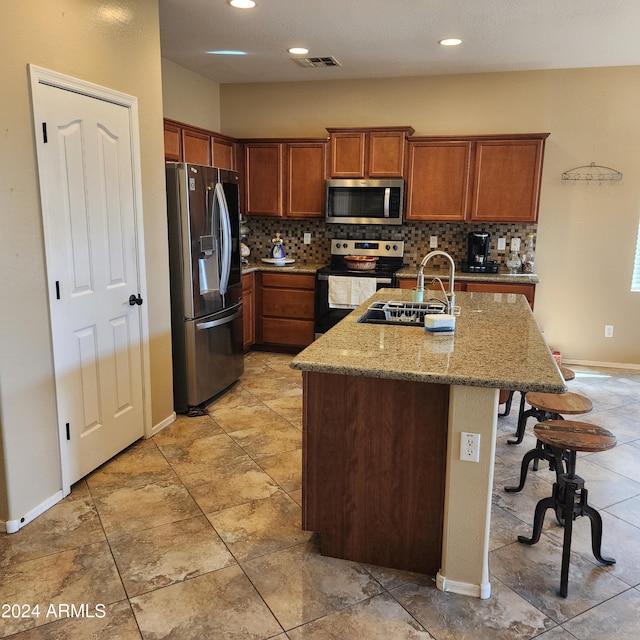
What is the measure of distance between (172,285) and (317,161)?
2.31 m

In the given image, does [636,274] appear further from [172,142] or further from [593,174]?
[172,142]

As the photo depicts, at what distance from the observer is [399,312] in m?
3.16

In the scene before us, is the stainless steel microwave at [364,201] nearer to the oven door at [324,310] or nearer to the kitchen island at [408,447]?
the oven door at [324,310]

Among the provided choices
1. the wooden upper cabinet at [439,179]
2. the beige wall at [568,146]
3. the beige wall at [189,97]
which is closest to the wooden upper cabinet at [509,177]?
the wooden upper cabinet at [439,179]

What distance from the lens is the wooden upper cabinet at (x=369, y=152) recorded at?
201 inches

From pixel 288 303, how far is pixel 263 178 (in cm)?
130

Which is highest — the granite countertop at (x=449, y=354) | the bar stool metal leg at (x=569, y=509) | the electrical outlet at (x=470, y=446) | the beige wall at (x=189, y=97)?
the beige wall at (x=189, y=97)

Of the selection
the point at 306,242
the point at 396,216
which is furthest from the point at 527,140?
the point at 306,242

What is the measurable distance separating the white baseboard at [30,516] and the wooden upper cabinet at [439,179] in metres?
3.81

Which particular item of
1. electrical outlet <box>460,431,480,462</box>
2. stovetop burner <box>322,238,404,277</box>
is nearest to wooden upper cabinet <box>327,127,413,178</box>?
stovetop burner <box>322,238,404,277</box>

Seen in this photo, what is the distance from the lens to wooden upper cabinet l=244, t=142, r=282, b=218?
5500 millimetres

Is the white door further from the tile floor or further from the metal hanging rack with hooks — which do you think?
the metal hanging rack with hooks

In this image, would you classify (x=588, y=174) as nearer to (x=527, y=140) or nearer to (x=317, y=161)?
(x=527, y=140)

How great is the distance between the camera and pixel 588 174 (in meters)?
A: 5.02
